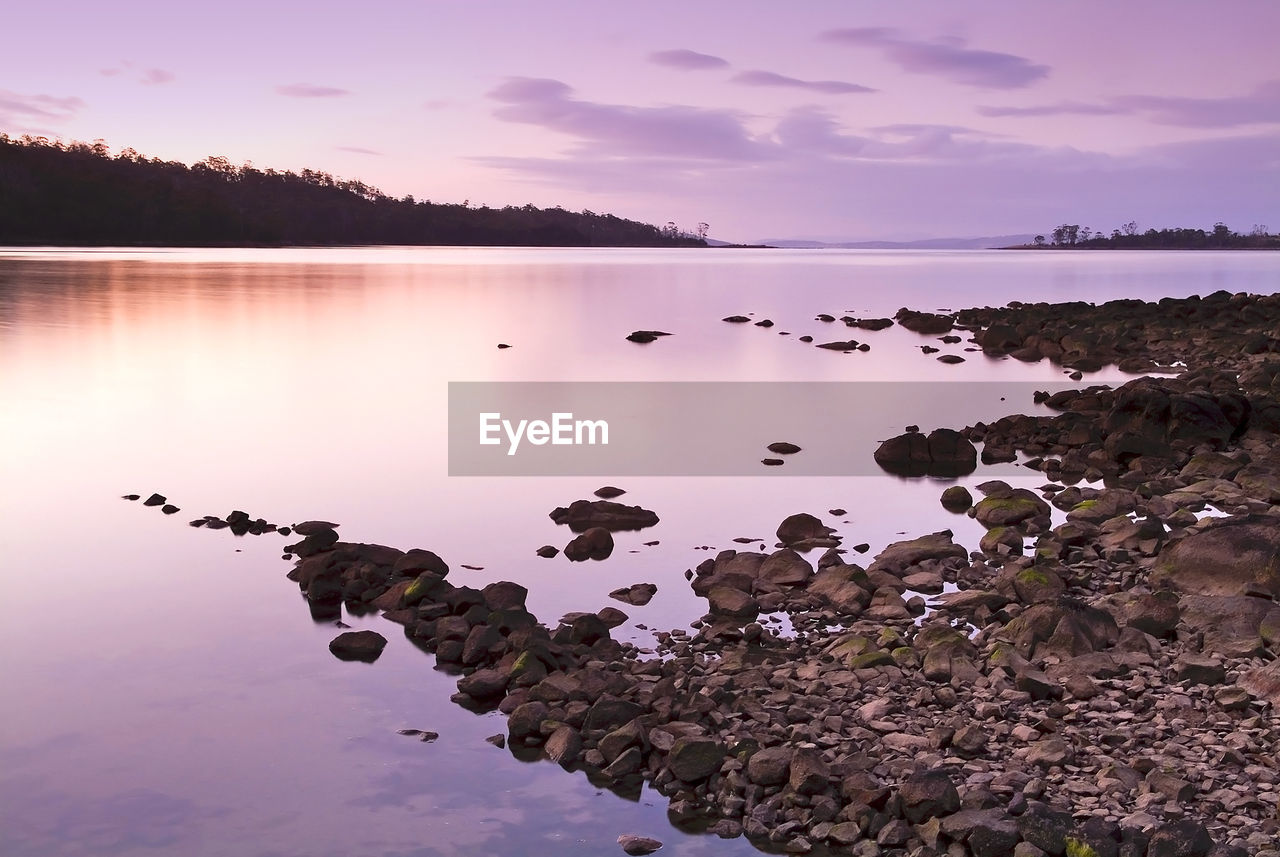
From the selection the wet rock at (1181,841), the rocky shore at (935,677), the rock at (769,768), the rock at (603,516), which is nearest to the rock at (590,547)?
the rocky shore at (935,677)

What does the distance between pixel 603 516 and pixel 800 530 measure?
10.2 ft

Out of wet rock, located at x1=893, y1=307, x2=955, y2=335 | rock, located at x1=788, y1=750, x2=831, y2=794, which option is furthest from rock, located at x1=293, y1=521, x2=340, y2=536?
wet rock, located at x1=893, y1=307, x2=955, y2=335

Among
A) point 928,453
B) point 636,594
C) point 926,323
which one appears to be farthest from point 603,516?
point 926,323

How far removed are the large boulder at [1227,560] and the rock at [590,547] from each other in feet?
22.5

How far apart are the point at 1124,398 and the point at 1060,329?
26.3 m

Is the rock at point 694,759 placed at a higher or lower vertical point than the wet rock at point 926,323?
lower

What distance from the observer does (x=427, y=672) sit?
11312mm

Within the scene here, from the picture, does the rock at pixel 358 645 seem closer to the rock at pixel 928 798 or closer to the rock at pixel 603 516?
the rock at pixel 603 516

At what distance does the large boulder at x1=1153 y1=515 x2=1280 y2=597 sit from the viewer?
1178cm

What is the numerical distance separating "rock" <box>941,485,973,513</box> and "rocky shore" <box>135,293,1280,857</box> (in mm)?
552

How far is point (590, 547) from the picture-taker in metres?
15.4

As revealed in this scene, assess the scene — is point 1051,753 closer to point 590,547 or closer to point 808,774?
point 808,774

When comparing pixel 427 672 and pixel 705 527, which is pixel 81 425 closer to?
pixel 705 527

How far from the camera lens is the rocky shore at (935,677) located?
25.7 ft
